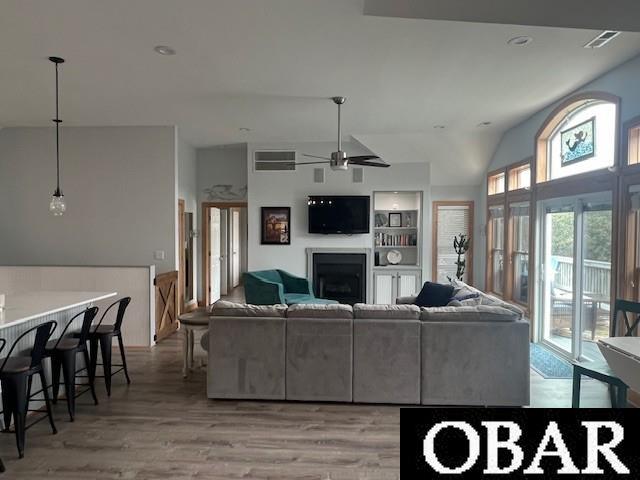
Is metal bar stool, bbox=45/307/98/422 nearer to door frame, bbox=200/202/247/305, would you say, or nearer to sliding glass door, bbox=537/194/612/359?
door frame, bbox=200/202/247/305

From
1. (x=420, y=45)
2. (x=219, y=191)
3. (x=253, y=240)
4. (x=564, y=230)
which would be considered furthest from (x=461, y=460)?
(x=219, y=191)

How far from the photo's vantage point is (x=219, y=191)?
7953 mm

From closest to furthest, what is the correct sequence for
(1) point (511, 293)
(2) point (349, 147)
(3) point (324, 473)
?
(3) point (324, 473) → (1) point (511, 293) → (2) point (349, 147)

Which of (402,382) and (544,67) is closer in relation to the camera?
(402,382)

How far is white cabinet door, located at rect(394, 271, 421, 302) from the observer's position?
7.55 meters

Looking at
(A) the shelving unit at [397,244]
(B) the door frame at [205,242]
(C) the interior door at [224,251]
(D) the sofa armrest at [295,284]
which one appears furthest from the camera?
(C) the interior door at [224,251]

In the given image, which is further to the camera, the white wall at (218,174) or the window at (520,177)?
the white wall at (218,174)

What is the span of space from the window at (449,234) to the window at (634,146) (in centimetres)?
442

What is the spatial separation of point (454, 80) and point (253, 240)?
4.42 meters

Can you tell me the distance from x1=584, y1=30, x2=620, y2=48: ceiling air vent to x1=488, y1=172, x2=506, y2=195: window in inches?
145

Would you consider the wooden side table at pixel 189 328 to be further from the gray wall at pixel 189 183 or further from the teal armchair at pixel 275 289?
the gray wall at pixel 189 183

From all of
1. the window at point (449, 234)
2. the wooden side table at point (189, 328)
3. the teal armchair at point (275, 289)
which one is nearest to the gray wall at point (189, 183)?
the teal armchair at point (275, 289)

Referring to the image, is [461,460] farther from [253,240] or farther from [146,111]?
[253,240]

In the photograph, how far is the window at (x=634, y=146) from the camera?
151 inches
